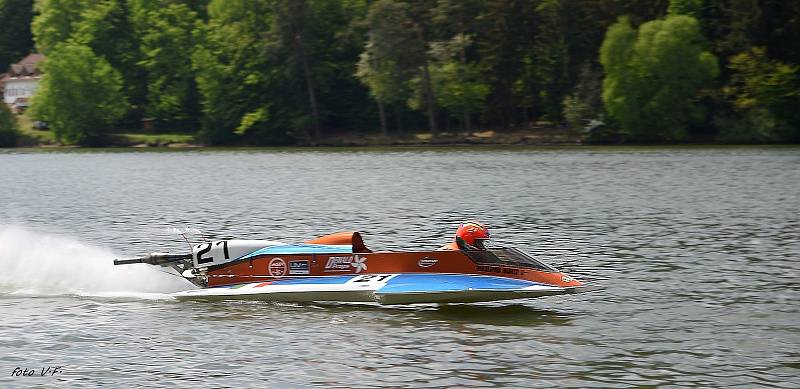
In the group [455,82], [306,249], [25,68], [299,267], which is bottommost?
[299,267]

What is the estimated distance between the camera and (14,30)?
484 feet

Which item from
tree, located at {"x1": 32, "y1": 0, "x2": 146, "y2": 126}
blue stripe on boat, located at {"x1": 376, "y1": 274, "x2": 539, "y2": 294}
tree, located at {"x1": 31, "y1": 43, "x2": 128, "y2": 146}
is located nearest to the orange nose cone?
blue stripe on boat, located at {"x1": 376, "y1": 274, "x2": 539, "y2": 294}

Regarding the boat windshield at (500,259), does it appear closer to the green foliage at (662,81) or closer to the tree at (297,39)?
the green foliage at (662,81)

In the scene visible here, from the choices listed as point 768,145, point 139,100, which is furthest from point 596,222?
point 139,100

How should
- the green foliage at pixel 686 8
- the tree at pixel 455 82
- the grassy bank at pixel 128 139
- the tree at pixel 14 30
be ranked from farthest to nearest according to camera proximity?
the tree at pixel 14 30 → the grassy bank at pixel 128 139 → the tree at pixel 455 82 → the green foliage at pixel 686 8

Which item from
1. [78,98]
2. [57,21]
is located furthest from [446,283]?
[57,21]

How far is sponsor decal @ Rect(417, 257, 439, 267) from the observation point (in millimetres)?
19797

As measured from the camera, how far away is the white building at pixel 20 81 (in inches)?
5502

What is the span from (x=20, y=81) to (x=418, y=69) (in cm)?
6786

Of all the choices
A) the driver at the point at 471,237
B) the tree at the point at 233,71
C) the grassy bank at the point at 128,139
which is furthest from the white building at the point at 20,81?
the driver at the point at 471,237

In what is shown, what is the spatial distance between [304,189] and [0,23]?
111 metres

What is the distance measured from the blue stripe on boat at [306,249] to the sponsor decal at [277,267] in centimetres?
15

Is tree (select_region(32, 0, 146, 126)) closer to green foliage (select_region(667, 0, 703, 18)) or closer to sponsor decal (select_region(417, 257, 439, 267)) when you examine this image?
green foliage (select_region(667, 0, 703, 18))

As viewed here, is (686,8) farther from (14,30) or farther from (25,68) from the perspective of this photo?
(14,30)
